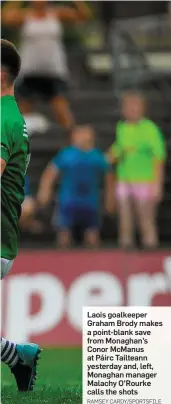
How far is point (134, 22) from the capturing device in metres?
10.8

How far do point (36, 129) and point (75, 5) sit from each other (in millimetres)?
1284

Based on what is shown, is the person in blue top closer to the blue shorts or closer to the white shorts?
the blue shorts

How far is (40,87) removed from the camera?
9234mm

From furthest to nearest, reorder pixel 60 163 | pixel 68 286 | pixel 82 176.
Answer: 1. pixel 60 163
2. pixel 82 176
3. pixel 68 286

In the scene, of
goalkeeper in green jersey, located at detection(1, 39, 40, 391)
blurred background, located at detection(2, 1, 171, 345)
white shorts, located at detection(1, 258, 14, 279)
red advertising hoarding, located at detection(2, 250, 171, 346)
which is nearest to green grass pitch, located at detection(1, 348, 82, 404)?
goalkeeper in green jersey, located at detection(1, 39, 40, 391)

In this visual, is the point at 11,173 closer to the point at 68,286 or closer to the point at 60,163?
the point at 68,286

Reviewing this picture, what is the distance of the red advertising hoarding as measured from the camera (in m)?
7.70

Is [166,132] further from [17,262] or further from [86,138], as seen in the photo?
[17,262]

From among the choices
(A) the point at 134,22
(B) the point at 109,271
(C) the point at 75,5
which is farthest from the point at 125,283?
(A) the point at 134,22

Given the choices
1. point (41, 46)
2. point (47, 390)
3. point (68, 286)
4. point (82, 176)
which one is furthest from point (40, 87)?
point (47, 390)

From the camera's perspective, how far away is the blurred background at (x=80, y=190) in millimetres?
7863

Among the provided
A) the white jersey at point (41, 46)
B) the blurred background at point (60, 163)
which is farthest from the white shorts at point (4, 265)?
the white jersey at point (41, 46)

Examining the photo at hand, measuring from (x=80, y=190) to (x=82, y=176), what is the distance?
0.12m

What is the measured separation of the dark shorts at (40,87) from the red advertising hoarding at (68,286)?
5.32ft
